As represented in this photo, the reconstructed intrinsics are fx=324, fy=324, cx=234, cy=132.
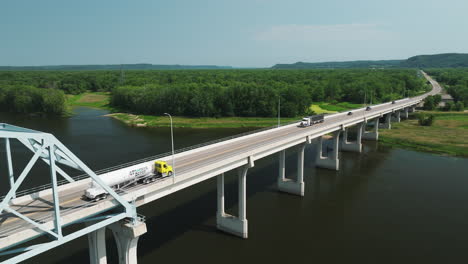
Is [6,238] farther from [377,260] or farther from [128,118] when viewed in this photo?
[128,118]

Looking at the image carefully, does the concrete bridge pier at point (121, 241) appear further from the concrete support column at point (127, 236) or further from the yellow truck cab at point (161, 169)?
the yellow truck cab at point (161, 169)

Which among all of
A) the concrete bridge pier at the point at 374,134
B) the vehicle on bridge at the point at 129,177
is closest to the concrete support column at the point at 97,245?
the vehicle on bridge at the point at 129,177

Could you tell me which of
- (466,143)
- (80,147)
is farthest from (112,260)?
(466,143)

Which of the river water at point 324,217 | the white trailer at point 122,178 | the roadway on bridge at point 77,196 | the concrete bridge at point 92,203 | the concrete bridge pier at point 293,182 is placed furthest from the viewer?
the concrete bridge pier at point 293,182

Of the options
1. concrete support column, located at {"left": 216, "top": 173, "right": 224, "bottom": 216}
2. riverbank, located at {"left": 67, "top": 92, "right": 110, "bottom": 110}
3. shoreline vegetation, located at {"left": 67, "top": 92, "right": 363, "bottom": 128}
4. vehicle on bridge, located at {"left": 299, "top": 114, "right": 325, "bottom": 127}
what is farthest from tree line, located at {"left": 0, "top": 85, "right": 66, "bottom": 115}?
concrete support column, located at {"left": 216, "top": 173, "right": 224, "bottom": 216}

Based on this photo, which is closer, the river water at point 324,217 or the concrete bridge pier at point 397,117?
the river water at point 324,217

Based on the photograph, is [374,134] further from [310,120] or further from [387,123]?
[310,120]

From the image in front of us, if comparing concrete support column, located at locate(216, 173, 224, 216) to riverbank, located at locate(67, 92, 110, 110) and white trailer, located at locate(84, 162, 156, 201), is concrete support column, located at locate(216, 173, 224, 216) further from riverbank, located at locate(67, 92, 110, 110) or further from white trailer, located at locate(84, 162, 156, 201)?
riverbank, located at locate(67, 92, 110, 110)
